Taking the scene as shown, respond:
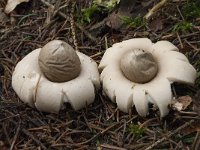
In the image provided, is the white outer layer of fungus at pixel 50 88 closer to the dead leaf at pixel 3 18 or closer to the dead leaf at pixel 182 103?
the dead leaf at pixel 182 103

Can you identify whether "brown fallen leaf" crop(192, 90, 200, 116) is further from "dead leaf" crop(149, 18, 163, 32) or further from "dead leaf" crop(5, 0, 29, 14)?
"dead leaf" crop(5, 0, 29, 14)

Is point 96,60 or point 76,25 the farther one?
A: point 76,25

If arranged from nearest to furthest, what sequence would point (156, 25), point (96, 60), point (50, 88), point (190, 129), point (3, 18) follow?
1. point (190, 129)
2. point (50, 88)
3. point (96, 60)
4. point (156, 25)
5. point (3, 18)

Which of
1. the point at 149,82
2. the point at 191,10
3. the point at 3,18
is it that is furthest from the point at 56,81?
the point at 191,10

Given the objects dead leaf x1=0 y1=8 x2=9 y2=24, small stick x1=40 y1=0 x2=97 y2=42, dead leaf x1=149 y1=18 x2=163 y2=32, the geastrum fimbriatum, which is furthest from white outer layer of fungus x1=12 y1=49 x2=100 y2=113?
dead leaf x1=0 y1=8 x2=9 y2=24

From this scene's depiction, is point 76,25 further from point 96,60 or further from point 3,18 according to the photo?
point 3,18

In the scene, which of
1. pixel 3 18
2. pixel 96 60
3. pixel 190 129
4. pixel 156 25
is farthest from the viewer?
pixel 3 18

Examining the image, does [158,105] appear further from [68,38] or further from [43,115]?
[68,38]
